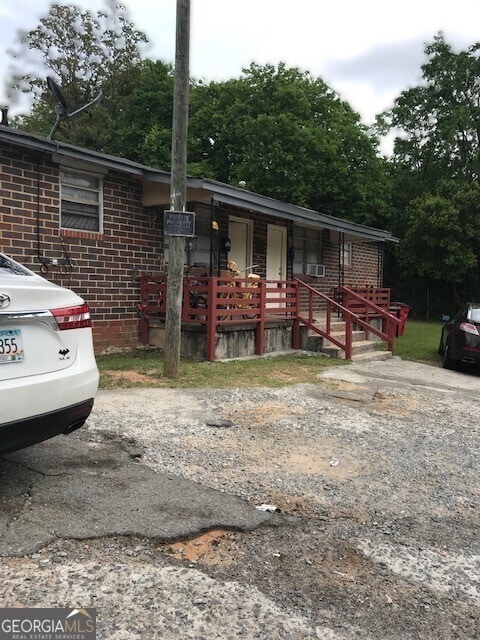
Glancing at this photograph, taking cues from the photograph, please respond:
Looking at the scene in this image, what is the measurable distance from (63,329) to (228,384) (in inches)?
165

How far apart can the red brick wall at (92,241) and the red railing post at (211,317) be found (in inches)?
73.0

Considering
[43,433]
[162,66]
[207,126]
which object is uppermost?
[162,66]

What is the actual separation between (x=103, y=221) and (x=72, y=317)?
6491mm

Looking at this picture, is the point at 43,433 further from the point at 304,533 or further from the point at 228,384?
the point at 228,384

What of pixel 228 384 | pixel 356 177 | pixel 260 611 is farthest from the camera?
pixel 356 177

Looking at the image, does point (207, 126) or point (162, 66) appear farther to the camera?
point (162, 66)

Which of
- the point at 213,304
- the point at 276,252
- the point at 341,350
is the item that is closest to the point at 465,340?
the point at 341,350

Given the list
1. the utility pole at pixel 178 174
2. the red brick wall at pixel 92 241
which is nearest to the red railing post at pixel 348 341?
the red brick wall at pixel 92 241

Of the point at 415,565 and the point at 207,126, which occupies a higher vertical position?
the point at 207,126

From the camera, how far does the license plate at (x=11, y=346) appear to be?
9.43 ft

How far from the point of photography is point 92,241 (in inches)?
366

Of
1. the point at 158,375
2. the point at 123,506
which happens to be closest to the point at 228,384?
the point at 158,375

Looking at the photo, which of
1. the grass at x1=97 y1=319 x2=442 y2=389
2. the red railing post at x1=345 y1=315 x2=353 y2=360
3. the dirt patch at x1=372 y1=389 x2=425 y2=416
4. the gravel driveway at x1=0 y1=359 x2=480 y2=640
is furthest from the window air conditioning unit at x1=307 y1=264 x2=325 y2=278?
the gravel driveway at x1=0 y1=359 x2=480 y2=640

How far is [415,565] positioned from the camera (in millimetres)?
2799
